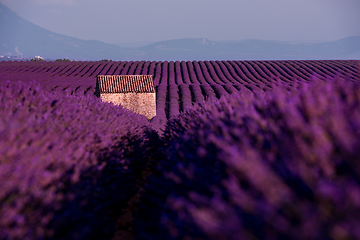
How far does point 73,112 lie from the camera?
192 inches

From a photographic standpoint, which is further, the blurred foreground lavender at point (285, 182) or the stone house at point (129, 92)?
the stone house at point (129, 92)

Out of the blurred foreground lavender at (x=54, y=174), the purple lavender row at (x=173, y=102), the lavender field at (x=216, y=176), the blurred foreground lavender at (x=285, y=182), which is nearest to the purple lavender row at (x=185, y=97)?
the purple lavender row at (x=173, y=102)

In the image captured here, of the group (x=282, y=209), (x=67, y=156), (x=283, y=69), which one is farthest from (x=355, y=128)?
(x=283, y=69)

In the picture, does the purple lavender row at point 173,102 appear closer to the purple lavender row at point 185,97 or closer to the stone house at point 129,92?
the purple lavender row at point 185,97

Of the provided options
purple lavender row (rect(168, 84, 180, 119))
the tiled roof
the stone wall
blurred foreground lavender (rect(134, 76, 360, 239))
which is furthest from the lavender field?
purple lavender row (rect(168, 84, 180, 119))

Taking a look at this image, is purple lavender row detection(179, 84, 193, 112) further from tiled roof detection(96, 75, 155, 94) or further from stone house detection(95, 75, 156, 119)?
tiled roof detection(96, 75, 155, 94)

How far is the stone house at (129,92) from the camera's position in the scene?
1553 centimetres

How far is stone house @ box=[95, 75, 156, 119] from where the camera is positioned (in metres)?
15.5

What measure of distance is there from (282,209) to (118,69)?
3360cm

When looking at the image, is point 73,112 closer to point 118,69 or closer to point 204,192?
point 204,192

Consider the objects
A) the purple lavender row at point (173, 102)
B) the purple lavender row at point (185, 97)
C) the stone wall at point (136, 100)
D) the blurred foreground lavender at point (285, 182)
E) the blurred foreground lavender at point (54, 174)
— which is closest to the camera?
the blurred foreground lavender at point (285, 182)

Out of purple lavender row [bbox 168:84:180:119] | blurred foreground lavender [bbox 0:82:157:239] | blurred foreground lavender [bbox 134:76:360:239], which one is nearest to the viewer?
blurred foreground lavender [bbox 134:76:360:239]

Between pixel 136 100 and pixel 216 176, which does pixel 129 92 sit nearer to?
pixel 136 100

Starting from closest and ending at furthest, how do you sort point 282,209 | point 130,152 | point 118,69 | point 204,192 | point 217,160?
1. point 282,209
2. point 204,192
3. point 217,160
4. point 130,152
5. point 118,69
